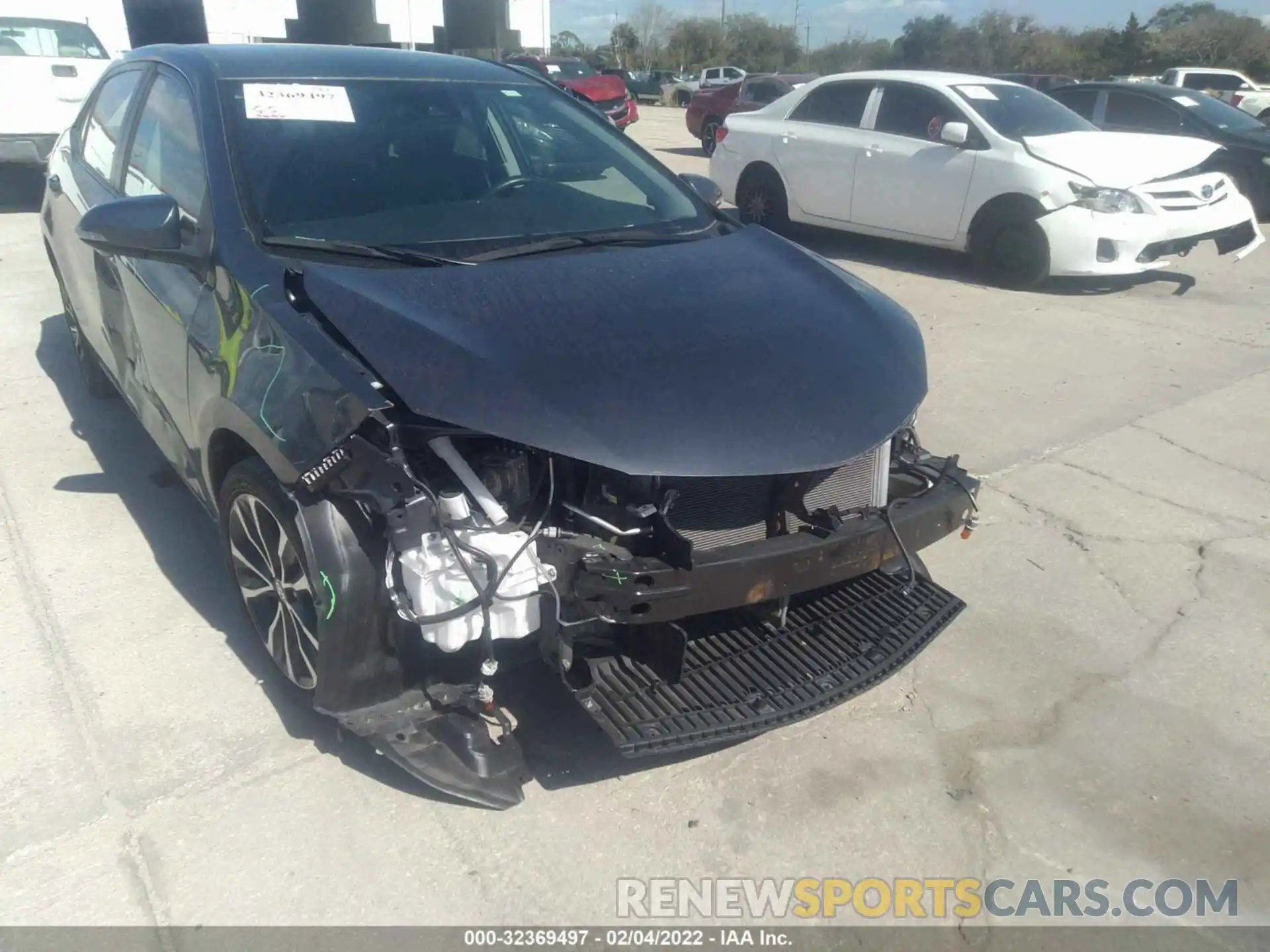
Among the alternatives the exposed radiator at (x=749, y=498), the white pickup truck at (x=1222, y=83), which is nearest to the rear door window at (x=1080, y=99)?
the white pickup truck at (x=1222, y=83)

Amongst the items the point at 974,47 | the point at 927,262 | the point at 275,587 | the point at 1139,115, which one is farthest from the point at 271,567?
the point at 974,47

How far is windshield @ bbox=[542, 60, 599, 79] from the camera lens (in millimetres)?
22406

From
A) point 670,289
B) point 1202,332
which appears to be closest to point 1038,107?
point 1202,332

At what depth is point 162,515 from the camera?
3.99 m

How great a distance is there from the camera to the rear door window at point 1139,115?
10641mm

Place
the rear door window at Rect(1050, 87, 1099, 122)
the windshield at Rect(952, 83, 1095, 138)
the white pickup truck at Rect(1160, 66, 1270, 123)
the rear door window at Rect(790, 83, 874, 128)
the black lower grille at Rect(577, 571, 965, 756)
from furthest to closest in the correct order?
1. the white pickup truck at Rect(1160, 66, 1270, 123)
2. the rear door window at Rect(1050, 87, 1099, 122)
3. the rear door window at Rect(790, 83, 874, 128)
4. the windshield at Rect(952, 83, 1095, 138)
5. the black lower grille at Rect(577, 571, 965, 756)

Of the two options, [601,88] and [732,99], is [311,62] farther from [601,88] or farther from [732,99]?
[601,88]

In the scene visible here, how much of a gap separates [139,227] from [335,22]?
3751 cm

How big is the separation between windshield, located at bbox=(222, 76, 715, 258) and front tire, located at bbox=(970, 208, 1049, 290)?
4.84 metres

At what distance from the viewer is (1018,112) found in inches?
323

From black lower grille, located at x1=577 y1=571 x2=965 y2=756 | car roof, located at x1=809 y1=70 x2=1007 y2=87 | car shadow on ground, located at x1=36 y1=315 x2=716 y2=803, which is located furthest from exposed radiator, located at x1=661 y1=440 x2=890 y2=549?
car roof, located at x1=809 y1=70 x2=1007 y2=87

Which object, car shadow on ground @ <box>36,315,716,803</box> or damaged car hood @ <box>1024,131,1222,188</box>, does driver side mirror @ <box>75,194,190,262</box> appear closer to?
car shadow on ground @ <box>36,315,716,803</box>

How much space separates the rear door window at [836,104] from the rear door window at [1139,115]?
3.64 metres

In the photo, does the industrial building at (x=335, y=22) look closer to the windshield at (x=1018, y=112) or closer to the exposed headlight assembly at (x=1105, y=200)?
the windshield at (x=1018, y=112)
